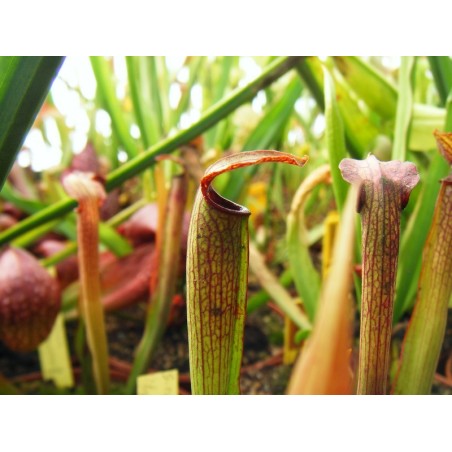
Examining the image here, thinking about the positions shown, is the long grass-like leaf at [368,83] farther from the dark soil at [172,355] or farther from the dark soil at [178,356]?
the dark soil at [172,355]

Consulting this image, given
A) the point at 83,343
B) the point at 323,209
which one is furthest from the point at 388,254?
the point at 323,209

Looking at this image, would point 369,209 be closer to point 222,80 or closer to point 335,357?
point 335,357

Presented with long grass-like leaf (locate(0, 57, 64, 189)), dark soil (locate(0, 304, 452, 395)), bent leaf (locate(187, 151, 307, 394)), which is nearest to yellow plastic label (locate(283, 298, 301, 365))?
dark soil (locate(0, 304, 452, 395))

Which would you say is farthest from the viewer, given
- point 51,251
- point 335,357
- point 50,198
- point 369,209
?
point 50,198

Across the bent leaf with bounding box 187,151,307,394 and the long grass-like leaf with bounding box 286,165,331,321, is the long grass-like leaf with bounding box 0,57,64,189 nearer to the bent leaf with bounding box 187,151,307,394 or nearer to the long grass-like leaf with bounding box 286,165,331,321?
the bent leaf with bounding box 187,151,307,394

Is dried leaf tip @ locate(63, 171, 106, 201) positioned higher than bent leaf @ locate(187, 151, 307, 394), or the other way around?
dried leaf tip @ locate(63, 171, 106, 201)
